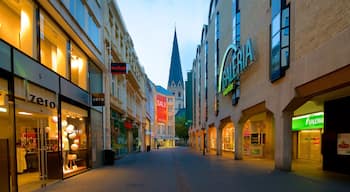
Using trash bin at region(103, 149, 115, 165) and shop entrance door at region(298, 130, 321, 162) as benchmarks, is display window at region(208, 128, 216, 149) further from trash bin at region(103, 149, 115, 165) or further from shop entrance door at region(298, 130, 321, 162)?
trash bin at region(103, 149, 115, 165)

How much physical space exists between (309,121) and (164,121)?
70.3 meters

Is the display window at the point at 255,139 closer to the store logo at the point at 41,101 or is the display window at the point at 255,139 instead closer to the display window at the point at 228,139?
the display window at the point at 228,139

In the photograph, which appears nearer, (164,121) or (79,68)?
(79,68)

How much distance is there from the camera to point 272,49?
15.8 m

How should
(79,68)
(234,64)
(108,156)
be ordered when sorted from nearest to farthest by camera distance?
(79,68) < (108,156) < (234,64)

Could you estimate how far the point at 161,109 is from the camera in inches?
3442

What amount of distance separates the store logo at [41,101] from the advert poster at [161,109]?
242 feet

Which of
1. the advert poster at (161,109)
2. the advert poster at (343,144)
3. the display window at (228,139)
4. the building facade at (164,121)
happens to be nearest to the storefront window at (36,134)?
the advert poster at (343,144)

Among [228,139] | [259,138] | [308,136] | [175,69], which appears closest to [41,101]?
[308,136]

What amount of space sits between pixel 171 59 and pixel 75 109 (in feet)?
383

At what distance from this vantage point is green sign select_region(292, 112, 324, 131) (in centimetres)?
1853

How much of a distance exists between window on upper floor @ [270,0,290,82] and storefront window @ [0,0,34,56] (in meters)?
11.3

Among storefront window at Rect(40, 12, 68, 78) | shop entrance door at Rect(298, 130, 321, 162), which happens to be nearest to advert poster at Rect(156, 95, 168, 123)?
shop entrance door at Rect(298, 130, 321, 162)

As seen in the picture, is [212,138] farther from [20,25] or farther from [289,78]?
[20,25]
